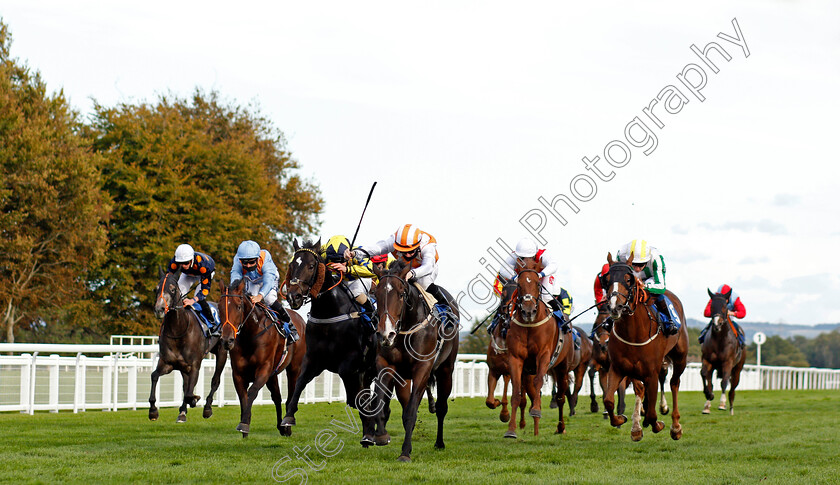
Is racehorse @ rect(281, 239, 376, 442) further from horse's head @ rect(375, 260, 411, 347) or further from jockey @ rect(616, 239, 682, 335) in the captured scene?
jockey @ rect(616, 239, 682, 335)

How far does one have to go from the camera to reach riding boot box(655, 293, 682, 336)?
35.9 ft

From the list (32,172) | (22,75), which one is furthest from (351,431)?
(22,75)

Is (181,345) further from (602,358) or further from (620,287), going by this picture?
(602,358)

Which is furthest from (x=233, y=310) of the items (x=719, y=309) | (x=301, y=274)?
(x=719, y=309)

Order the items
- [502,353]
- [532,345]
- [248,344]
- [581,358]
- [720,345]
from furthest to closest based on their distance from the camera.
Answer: [720,345]
[581,358]
[502,353]
[532,345]
[248,344]

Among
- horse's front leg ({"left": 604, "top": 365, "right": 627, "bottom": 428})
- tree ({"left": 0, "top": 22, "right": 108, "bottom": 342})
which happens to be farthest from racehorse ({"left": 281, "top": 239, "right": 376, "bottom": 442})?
tree ({"left": 0, "top": 22, "right": 108, "bottom": 342})

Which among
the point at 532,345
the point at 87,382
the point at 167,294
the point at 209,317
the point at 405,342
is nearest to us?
the point at 405,342

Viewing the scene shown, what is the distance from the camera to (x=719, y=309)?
17875 mm

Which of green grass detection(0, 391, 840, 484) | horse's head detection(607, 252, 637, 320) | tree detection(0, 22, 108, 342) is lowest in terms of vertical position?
green grass detection(0, 391, 840, 484)

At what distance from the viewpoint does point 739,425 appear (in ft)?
48.5

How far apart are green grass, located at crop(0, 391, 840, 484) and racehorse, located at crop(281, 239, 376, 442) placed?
0.72 metres

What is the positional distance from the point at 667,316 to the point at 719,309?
24.2 feet

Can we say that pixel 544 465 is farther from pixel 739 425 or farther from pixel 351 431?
pixel 739 425

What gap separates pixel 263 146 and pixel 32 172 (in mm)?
13653
